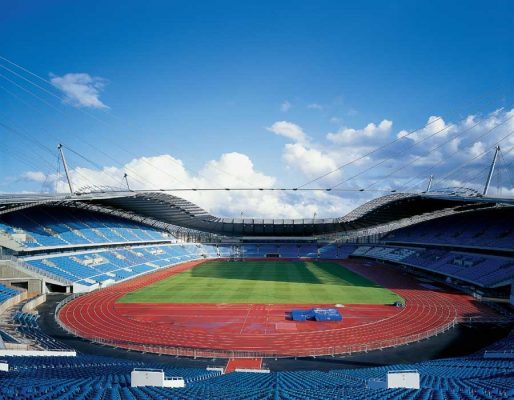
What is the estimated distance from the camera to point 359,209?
71.7 metres

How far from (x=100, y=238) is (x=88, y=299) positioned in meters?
18.1

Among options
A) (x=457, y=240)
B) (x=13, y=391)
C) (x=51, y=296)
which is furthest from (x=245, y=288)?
(x=13, y=391)

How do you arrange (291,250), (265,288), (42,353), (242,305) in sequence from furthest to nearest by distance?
(291,250), (265,288), (242,305), (42,353)

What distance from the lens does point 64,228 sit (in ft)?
155

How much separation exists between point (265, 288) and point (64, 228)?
27002mm

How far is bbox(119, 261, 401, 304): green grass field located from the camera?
3578cm

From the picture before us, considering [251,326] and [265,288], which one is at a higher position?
[265,288]

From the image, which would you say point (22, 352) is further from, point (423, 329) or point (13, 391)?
point (423, 329)

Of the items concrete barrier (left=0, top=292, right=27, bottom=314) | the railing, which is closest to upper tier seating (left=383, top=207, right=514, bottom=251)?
the railing

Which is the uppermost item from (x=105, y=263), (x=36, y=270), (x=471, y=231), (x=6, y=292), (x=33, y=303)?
(x=471, y=231)

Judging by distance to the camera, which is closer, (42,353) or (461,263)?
(42,353)

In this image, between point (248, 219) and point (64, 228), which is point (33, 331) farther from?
point (248, 219)

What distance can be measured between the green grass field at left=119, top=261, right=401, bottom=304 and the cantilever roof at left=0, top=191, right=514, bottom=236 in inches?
479

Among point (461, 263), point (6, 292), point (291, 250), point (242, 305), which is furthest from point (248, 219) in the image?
point (6, 292)
